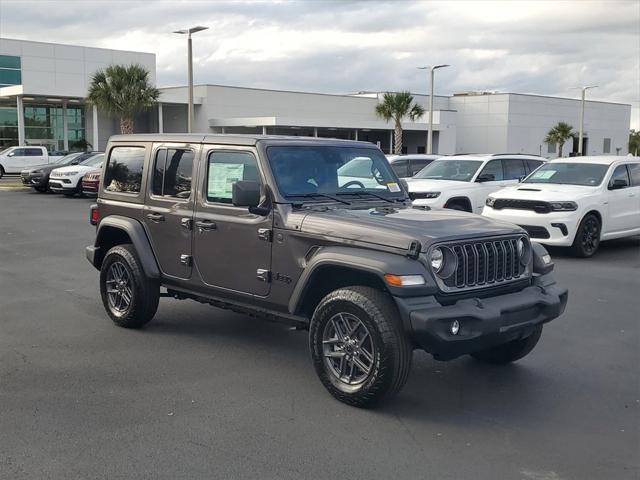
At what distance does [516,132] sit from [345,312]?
68.8 meters

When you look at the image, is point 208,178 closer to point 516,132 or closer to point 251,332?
point 251,332

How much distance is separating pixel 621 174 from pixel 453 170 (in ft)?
11.4

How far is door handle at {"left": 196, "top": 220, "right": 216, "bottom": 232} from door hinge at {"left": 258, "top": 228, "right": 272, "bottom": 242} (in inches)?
22.6

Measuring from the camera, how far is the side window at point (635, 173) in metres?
13.1

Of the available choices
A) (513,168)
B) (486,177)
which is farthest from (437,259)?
(513,168)

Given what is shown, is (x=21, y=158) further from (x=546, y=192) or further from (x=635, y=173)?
(x=635, y=173)

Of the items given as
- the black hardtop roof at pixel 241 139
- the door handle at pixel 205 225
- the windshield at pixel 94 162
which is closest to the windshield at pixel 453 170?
the black hardtop roof at pixel 241 139

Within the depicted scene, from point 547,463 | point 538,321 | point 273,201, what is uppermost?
point 273,201

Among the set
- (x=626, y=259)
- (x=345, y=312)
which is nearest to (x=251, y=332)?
(x=345, y=312)

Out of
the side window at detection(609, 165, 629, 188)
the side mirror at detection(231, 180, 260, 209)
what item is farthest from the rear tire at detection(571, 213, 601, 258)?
the side mirror at detection(231, 180, 260, 209)

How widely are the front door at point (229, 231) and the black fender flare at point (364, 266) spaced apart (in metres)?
0.44

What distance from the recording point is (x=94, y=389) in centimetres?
534

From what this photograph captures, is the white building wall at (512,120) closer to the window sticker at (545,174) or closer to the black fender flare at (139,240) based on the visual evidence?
the window sticker at (545,174)

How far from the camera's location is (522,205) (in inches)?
480
